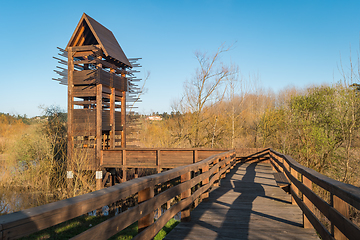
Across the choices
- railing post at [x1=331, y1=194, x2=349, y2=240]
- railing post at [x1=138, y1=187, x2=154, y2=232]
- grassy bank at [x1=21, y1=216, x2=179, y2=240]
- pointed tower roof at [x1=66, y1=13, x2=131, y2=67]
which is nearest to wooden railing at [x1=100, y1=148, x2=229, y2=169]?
grassy bank at [x1=21, y1=216, x2=179, y2=240]

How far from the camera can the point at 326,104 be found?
2067cm

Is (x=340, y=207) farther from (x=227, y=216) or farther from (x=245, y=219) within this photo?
(x=227, y=216)

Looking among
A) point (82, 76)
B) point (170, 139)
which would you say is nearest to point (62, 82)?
point (82, 76)

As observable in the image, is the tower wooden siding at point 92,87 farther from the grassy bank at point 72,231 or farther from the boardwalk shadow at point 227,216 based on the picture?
the boardwalk shadow at point 227,216

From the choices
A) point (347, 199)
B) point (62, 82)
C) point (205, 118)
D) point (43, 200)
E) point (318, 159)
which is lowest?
point (43, 200)

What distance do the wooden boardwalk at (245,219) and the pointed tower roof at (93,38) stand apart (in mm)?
13205

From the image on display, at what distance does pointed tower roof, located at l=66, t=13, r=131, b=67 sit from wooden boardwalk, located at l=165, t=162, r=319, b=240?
13205 mm

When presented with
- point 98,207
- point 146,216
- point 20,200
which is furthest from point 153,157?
point 98,207

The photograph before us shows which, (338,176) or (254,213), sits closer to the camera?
(254,213)

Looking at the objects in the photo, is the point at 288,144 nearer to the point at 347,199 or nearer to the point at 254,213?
the point at 254,213

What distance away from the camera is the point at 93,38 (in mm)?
18672

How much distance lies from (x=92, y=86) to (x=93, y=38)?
384 centimetres

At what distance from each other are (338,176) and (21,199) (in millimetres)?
18290

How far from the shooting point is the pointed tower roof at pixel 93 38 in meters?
17.4
